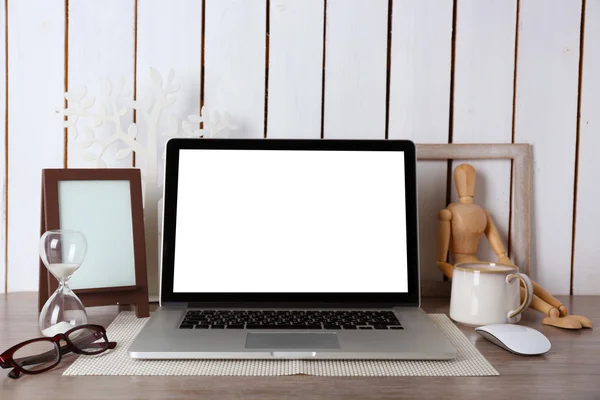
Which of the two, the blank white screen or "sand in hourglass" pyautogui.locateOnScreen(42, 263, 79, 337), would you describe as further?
the blank white screen

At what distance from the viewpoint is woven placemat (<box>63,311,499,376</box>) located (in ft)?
2.53

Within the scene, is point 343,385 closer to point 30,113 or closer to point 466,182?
point 466,182

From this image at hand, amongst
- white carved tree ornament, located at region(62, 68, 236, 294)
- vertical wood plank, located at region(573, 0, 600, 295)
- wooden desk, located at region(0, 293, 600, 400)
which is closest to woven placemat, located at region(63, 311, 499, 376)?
wooden desk, located at region(0, 293, 600, 400)

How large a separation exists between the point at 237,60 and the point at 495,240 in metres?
0.66

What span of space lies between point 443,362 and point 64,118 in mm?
900

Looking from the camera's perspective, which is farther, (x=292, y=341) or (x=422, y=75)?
(x=422, y=75)

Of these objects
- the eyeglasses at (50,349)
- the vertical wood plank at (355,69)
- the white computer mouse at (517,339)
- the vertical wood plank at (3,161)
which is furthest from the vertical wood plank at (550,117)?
the vertical wood plank at (3,161)

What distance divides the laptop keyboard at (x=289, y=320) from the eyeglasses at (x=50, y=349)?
0.13 meters

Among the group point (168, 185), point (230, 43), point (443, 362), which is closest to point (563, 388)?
point (443, 362)

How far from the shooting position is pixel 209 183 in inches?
41.7

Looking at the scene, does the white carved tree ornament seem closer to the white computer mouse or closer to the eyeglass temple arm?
the eyeglass temple arm

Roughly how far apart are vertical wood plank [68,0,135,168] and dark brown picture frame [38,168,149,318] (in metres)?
0.17

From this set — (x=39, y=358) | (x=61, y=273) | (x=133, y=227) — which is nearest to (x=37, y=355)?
(x=39, y=358)

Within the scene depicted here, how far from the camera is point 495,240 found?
3.93 ft
